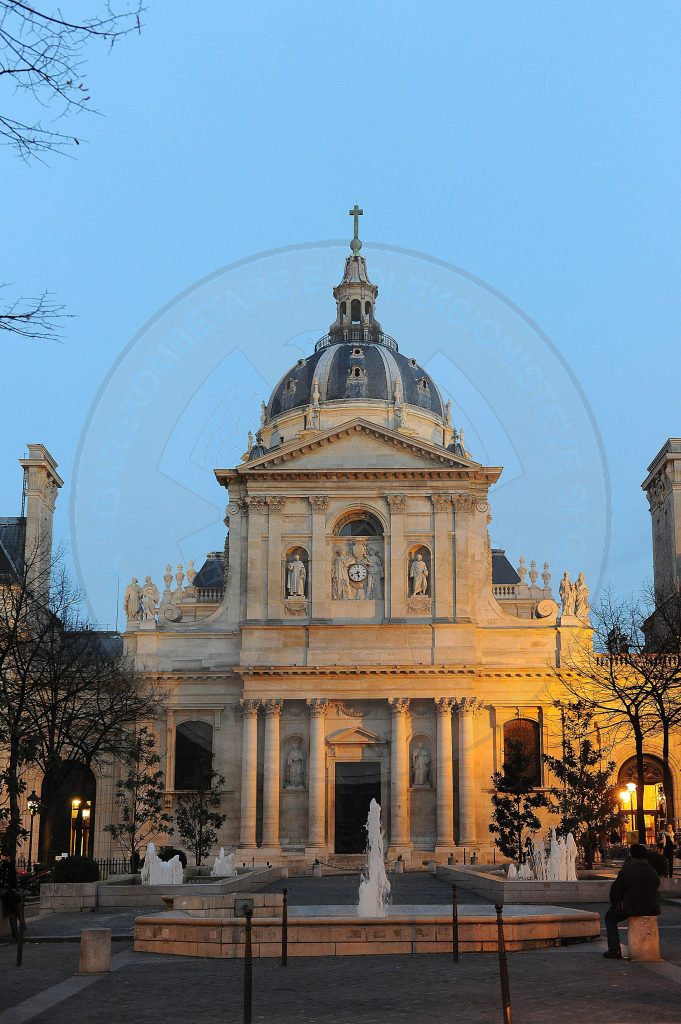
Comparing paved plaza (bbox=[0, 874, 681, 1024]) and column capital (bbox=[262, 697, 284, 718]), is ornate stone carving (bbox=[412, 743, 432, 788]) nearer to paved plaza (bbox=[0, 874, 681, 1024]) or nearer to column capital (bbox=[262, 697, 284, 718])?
column capital (bbox=[262, 697, 284, 718])

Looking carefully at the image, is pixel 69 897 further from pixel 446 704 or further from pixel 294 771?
pixel 446 704

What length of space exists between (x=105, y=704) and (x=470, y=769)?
54.6 ft

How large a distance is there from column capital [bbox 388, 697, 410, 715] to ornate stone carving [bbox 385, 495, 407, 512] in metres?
8.83

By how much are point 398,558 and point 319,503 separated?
4540 mm

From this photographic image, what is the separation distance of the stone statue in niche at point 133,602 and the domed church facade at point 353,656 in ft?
0.23

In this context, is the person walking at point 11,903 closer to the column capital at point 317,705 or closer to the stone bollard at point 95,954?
the stone bollard at point 95,954

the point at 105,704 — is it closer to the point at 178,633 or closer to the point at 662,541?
the point at 178,633

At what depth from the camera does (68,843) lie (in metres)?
65.0

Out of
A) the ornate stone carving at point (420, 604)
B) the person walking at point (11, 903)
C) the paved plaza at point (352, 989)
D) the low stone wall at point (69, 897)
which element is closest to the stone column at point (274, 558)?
the ornate stone carving at point (420, 604)

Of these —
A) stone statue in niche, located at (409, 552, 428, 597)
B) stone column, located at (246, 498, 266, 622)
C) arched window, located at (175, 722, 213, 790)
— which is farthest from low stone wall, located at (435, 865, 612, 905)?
arched window, located at (175, 722, 213, 790)

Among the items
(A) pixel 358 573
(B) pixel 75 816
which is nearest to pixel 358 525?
(A) pixel 358 573

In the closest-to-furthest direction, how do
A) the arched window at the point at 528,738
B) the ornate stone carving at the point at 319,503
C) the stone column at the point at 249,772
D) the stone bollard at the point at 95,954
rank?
the stone bollard at the point at 95,954
the stone column at the point at 249,772
the arched window at the point at 528,738
the ornate stone carving at the point at 319,503

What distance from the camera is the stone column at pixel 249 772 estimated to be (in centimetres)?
6056

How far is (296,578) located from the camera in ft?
206
